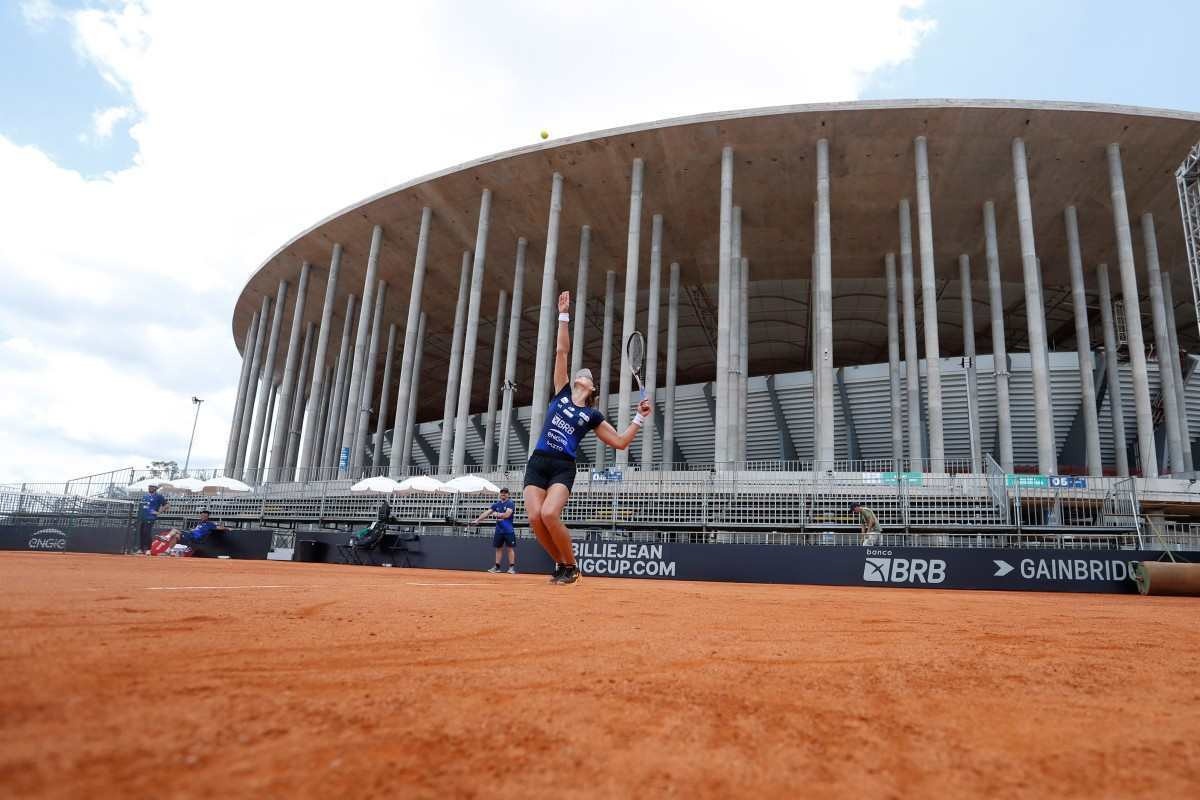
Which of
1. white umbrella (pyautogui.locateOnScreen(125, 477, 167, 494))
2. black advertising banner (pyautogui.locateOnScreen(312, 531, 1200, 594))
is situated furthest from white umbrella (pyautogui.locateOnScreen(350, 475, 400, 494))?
black advertising banner (pyautogui.locateOnScreen(312, 531, 1200, 594))

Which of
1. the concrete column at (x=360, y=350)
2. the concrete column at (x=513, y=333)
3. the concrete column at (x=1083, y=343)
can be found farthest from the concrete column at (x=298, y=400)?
the concrete column at (x=1083, y=343)

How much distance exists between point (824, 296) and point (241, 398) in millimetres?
33865

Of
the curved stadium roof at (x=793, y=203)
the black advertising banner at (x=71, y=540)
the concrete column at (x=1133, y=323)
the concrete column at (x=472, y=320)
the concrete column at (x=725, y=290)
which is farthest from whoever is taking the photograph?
the concrete column at (x=472, y=320)

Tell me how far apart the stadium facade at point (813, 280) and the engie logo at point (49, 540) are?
11414mm

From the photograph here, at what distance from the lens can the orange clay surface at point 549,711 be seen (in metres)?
1.33

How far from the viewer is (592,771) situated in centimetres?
141

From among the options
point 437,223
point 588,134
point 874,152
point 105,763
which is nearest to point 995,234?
point 874,152

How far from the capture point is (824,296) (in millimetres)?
25391

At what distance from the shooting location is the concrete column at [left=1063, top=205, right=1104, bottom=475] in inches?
1119

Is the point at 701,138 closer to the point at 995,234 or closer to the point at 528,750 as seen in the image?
the point at 995,234

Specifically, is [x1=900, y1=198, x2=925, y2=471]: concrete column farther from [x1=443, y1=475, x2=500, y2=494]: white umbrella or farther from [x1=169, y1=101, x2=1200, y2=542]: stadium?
[x1=443, y1=475, x2=500, y2=494]: white umbrella

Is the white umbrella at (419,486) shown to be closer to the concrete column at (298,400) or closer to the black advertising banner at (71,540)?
the black advertising banner at (71,540)

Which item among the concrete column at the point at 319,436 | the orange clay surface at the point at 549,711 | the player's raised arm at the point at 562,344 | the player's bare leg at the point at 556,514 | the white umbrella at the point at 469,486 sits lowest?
the orange clay surface at the point at 549,711

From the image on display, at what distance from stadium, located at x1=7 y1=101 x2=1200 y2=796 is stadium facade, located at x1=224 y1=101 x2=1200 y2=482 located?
0.71 feet
